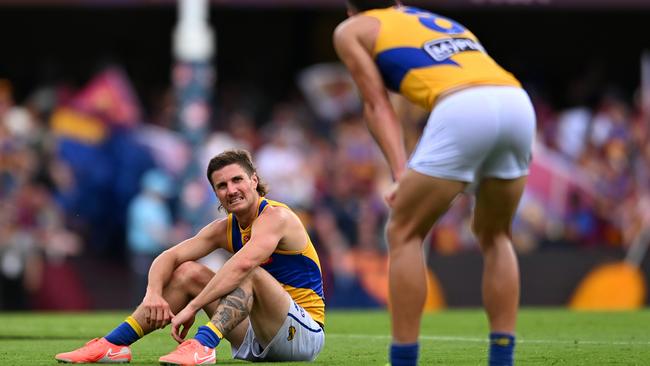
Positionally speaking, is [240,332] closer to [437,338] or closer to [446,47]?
[446,47]

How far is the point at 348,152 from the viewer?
17000 mm

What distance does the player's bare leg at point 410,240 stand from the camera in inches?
223

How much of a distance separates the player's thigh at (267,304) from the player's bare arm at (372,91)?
151 cm

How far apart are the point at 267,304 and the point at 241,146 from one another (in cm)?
967

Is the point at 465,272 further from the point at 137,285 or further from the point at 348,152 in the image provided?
the point at 137,285

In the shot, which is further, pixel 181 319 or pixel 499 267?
pixel 181 319

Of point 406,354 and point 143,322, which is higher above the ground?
point 406,354

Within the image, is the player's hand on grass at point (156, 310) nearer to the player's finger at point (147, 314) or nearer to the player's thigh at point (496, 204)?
the player's finger at point (147, 314)

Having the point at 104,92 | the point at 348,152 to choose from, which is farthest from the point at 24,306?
the point at 348,152

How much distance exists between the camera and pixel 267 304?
7090 millimetres

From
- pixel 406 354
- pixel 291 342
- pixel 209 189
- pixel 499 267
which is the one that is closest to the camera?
pixel 406 354

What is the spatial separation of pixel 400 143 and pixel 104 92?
1208 centimetres

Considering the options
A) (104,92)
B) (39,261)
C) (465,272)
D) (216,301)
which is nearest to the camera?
(216,301)

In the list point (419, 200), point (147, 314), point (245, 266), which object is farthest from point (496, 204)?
point (147, 314)
